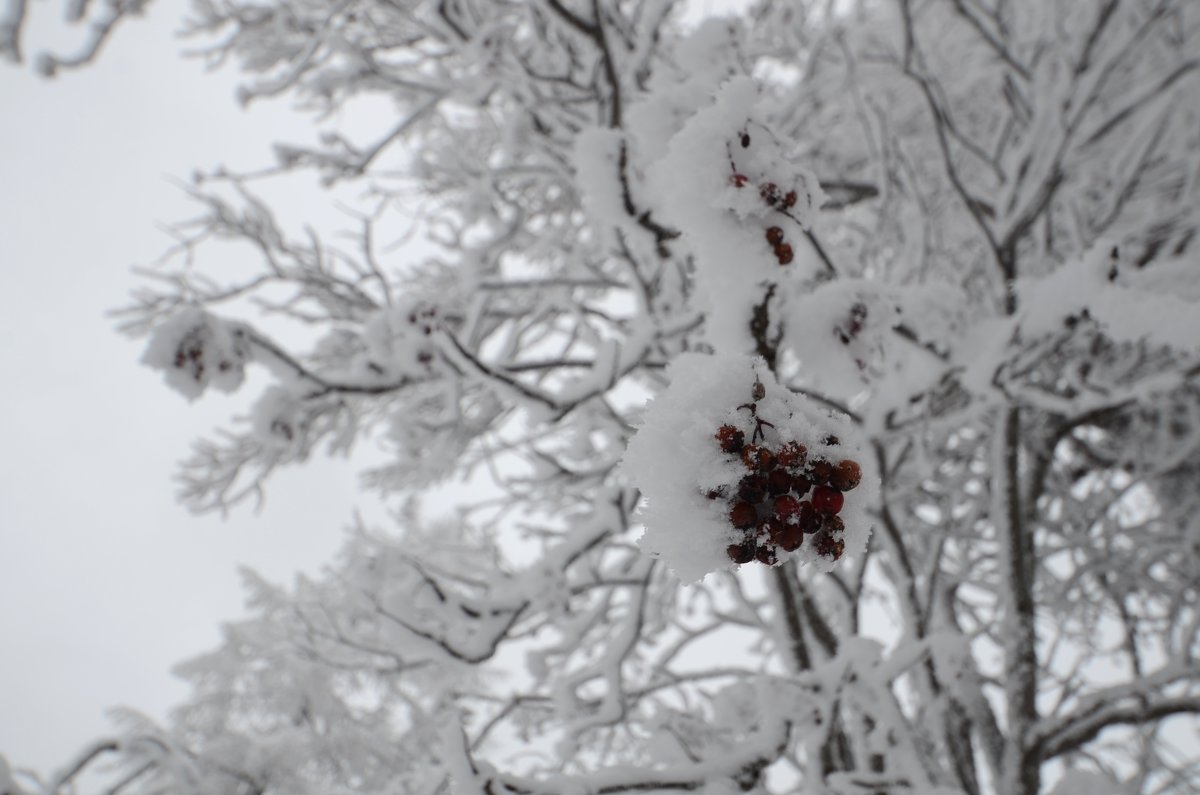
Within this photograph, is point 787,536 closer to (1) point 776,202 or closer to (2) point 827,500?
(2) point 827,500

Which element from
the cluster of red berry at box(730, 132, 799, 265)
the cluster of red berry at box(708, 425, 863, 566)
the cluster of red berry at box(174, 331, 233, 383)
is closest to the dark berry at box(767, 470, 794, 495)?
the cluster of red berry at box(708, 425, 863, 566)

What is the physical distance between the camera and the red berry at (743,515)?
726mm

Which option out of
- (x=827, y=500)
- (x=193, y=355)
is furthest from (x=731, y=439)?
(x=193, y=355)

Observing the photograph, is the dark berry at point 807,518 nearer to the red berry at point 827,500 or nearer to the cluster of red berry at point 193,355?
the red berry at point 827,500

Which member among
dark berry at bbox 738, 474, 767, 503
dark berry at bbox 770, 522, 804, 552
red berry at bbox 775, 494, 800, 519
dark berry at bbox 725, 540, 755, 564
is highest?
dark berry at bbox 738, 474, 767, 503

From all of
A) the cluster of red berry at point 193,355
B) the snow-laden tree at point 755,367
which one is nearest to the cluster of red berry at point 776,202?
the snow-laden tree at point 755,367

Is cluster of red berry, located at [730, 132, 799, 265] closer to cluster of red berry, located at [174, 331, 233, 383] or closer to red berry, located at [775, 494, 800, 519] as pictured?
red berry, located at [775, 494, 800, 519]

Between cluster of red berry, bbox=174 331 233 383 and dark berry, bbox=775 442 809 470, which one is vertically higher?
cluster of red berry, bbox=174 331 233 383

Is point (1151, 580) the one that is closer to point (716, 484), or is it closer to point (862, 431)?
point (862, 431)

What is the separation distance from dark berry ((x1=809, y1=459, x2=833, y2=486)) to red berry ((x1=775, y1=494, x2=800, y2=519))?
0.13 ft

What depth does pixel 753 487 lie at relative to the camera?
2.40 feet

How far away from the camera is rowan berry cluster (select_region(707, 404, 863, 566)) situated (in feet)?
2.40

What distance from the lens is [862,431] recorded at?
7.93 feet

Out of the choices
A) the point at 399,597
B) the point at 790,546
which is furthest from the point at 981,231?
the point at 399,597
